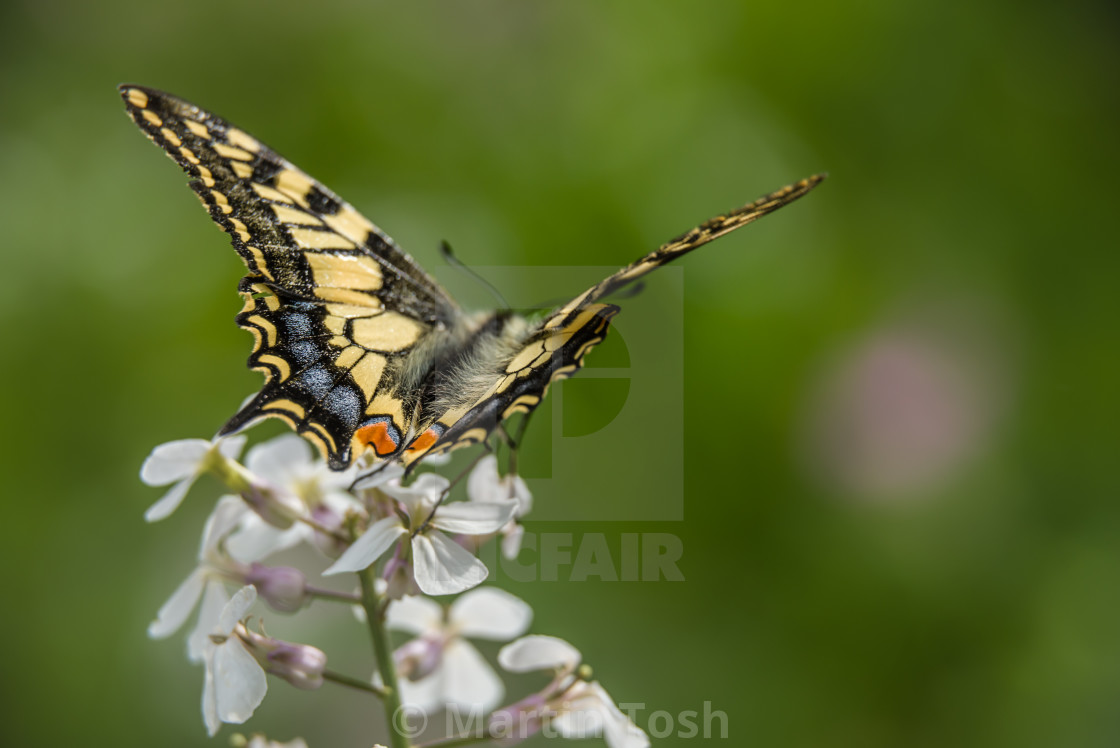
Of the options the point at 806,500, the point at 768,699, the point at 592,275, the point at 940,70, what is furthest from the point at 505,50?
the point at 768,699

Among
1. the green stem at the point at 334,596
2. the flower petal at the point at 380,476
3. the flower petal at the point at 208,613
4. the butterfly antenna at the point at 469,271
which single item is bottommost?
the flower petal at the point at 208,613

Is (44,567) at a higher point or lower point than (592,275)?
lower

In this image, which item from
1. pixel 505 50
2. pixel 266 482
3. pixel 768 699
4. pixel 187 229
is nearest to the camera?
pixel 266 482

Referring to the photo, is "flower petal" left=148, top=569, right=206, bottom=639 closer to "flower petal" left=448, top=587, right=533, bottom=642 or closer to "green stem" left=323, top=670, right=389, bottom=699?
"green stem" left=323, top=670, right=389, bottom=699

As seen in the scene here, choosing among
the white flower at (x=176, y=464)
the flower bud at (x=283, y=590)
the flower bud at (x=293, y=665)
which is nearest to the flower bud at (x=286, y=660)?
the flower bud at (x=293, y=665)

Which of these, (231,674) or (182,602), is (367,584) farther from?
(182,602)

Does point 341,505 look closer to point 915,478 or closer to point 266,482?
point 266,482

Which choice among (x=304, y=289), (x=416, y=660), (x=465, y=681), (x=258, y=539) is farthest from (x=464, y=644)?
(x=304, y=289)

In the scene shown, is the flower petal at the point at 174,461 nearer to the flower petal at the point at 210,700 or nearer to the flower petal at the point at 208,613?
the flower petal at the point at 208,613
